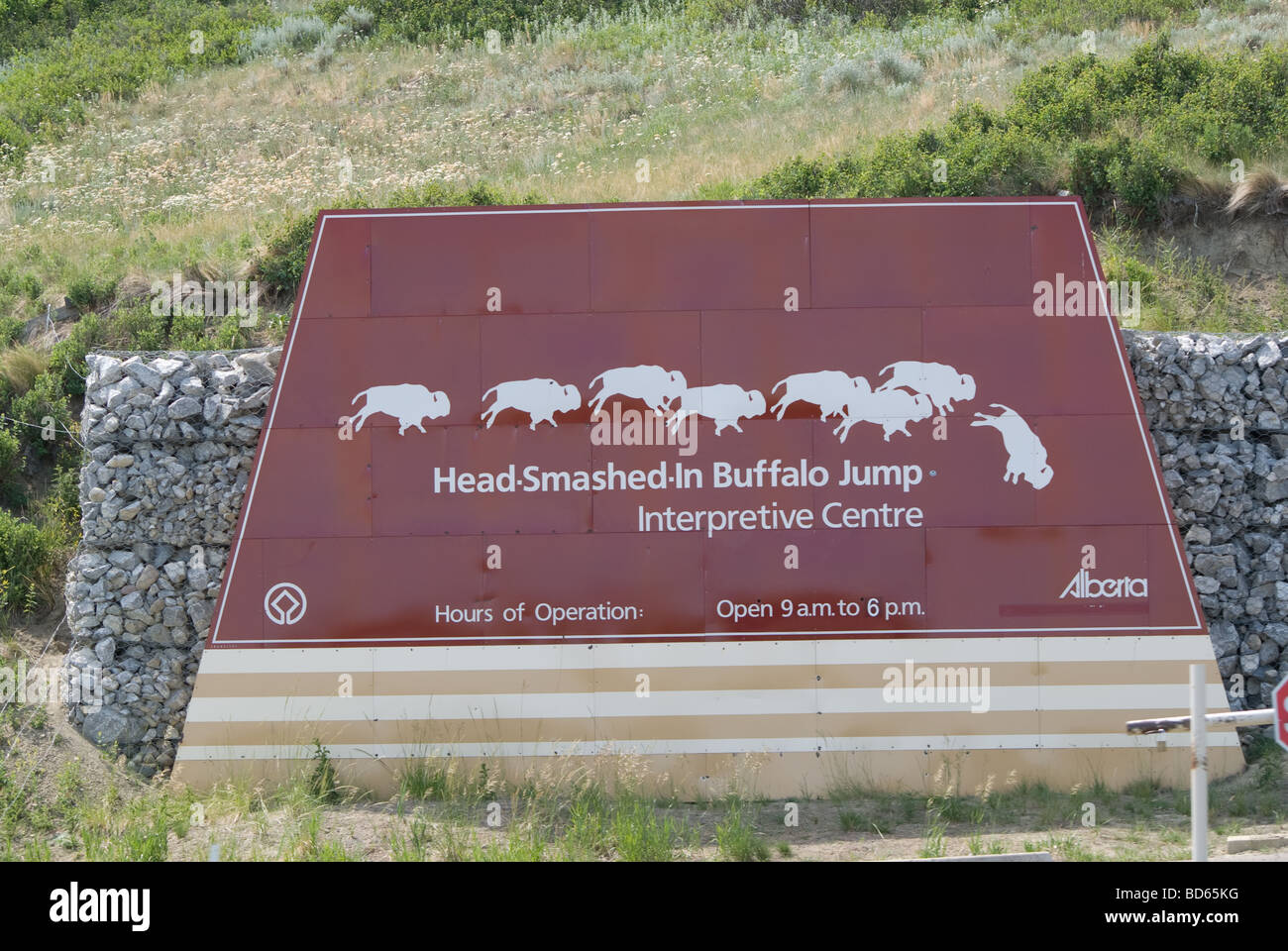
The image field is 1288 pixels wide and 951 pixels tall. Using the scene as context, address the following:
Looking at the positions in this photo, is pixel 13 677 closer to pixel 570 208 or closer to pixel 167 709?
pixel 167 709

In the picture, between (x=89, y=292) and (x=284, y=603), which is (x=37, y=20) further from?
(x=284, y=603)

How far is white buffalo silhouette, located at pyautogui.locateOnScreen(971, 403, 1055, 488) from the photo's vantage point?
9.53 meters

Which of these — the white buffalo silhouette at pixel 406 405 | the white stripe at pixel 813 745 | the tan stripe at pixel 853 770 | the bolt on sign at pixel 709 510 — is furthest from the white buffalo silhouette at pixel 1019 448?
the white buffalo silhouette at pixel 406 405

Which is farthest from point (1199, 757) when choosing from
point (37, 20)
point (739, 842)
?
point (37, 20)

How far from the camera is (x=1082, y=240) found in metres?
9.75

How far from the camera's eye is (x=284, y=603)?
9.52 meters

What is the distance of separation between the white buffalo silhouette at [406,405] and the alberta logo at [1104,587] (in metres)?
5.73

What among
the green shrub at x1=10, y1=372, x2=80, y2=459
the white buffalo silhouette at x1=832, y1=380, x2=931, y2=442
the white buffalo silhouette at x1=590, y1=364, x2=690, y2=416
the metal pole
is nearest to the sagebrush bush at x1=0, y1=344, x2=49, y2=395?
the green shrub at x1=10, y1=372, x2=80, y2=459

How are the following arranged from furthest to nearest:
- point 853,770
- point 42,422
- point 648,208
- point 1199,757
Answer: point 42,422, point 648,208, point 853,770, point 1199,757

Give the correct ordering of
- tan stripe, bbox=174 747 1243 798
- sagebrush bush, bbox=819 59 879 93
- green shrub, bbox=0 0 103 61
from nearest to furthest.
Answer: tan stripe, bbox=174 747 1243 798, sagebrush bush, bbox=819 59 879 93, green shrub, bbox=0 0 103 61

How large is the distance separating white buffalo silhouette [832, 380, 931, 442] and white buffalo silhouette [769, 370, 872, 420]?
0.27ft

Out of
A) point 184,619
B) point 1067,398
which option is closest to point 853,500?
point 1067,398

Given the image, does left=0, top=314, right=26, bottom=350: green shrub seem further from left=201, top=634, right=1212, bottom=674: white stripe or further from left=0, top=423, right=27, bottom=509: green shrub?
left=201, top=634, right=1212, bottom=674: white stripe

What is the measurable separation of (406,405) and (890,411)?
14.2ft
